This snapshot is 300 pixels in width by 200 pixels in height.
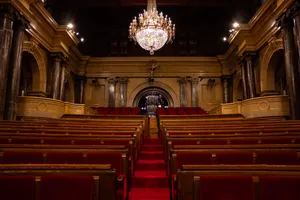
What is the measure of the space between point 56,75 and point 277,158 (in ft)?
35.6

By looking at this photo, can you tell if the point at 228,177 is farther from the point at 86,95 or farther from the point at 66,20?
the point at 86,95

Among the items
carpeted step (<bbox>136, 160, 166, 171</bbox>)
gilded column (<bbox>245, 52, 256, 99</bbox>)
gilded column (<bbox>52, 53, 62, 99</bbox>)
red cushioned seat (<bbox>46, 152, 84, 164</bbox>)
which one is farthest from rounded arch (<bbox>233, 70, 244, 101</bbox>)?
red cushioned seat (<bbox>46, 152, 84, 164</bbox>)

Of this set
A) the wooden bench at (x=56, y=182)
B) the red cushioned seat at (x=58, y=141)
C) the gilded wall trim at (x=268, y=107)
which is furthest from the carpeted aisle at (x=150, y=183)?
the gilded wall trim at (x=268, y=107)

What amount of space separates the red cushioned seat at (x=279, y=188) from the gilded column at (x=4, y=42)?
727cm

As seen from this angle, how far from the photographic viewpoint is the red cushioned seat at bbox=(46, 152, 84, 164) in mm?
2367

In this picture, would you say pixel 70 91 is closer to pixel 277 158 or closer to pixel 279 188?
pixel 277 158

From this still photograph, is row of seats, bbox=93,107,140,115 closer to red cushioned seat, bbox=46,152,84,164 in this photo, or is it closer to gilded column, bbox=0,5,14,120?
gilded column, bbox=0,5,14,120

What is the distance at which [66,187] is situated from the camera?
5.36 ft

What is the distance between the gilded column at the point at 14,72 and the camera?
7.29m

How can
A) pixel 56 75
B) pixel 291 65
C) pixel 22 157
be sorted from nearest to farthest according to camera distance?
pixel 22 157, pixel 291 65, pixel 56 75

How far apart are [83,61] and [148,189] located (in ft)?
45.0

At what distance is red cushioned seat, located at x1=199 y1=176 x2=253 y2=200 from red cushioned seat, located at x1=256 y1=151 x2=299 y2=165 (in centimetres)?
87

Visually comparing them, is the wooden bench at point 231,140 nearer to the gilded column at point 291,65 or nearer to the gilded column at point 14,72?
the gilded column at point 291,65

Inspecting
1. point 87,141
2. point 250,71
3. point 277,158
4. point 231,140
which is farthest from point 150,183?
point 250,71
